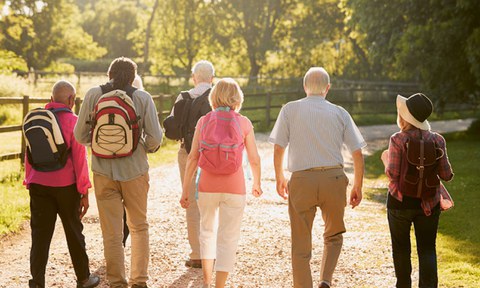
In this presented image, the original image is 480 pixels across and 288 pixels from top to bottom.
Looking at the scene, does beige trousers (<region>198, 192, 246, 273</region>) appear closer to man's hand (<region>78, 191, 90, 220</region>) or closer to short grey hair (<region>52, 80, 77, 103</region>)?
man's hand (<region>78, 191, 90, 220</region>)

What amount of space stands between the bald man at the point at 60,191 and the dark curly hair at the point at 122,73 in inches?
14.0

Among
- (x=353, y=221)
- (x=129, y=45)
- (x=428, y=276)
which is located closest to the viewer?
(x=428, y=276)

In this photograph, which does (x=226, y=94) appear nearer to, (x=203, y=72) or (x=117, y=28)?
(x=203, y=72)

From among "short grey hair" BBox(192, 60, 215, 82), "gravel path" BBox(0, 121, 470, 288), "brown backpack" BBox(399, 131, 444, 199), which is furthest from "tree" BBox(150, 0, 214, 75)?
"brown backpack" BBox(399, 131, 444, 199)

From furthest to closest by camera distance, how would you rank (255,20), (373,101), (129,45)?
(129,45) → (255,20) → (373,101)

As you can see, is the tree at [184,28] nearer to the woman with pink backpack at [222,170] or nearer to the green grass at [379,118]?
the green grass at [379,118]

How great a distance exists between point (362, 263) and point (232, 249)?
2406 mm

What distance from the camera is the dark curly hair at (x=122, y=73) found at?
20.9 ft

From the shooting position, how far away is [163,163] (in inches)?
702

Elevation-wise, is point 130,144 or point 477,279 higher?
point 130,144

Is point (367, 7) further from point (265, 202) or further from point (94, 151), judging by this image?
point (94, 151)

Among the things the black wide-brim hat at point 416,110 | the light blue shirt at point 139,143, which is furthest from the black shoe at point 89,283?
the black wide-brim hat at point 416,110

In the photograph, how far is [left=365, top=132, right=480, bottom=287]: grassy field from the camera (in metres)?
8.00

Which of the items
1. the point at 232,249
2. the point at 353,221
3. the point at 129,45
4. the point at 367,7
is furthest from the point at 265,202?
the point at 129,45
